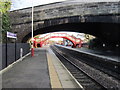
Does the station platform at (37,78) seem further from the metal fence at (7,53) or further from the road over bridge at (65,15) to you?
the road over bridge at (65,15)

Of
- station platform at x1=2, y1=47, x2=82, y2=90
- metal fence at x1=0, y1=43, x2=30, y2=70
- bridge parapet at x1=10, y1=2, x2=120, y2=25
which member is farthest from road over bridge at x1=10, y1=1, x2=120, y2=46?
station platform at x1=2, y1=47, x2=82, y2=90

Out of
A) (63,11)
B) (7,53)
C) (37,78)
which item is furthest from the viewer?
Result: (63,11)

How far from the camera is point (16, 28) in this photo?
26953mm

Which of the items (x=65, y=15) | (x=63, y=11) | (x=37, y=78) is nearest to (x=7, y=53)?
(x=37, y=78)

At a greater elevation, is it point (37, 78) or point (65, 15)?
point (65, 15)

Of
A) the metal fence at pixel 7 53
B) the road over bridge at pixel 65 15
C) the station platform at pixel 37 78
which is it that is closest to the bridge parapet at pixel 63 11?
the road over bridge at pixel 65 15

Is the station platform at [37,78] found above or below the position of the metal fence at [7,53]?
below

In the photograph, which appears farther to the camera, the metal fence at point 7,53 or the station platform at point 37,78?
the metal fence at point 7,53

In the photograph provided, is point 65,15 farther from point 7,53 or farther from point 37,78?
point 37,78

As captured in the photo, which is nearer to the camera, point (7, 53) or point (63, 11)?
point (7, 53)

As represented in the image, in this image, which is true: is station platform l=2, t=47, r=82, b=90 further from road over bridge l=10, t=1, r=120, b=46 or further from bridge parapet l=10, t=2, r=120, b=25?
bridge parapet l=10, t=2, r=120, b=25

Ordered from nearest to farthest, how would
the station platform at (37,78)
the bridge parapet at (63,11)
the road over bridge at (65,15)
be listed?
the station platform at (37,78) → the road over bridge at (65,15) → the bridge parapet at (63,11)

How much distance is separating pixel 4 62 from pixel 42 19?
16.9 metres

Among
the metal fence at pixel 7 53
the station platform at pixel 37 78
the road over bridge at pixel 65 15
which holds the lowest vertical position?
the station platform at pixel 37 78
